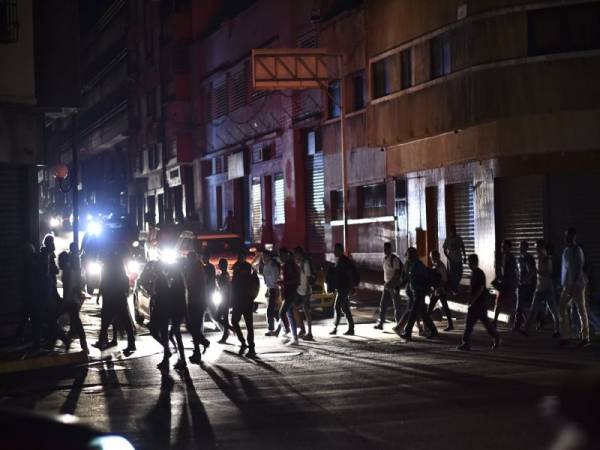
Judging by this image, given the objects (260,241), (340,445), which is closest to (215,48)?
(260,241)

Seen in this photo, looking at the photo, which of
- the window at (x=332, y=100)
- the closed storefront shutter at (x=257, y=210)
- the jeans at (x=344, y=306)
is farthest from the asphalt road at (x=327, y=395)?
the closed storefront shutter at (x=257, y=210)

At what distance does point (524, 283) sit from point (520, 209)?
22.3 ft

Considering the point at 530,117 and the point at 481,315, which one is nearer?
the point at 481,315

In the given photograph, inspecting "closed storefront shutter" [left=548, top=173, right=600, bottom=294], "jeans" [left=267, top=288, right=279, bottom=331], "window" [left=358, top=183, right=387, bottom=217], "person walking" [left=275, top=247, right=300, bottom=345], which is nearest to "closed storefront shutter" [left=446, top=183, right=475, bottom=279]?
"closed storefront shutter" [left=548, top=173, right=600, bottom=294]

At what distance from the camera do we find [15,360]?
16547 mm

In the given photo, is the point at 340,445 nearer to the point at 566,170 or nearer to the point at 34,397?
the point at 34,397

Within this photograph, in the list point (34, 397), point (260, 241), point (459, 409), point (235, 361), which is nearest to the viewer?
point (459, 409)

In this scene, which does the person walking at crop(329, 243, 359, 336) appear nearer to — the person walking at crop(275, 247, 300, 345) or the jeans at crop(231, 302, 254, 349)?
the person walking at crop(275, 247, 300, 345)

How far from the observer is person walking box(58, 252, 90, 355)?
17.9 m

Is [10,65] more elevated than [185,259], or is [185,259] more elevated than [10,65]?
[10,65]

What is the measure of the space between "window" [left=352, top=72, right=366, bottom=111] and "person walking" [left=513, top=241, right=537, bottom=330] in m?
16.6

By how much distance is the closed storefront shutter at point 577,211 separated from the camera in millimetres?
24266

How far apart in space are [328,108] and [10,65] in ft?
55.8

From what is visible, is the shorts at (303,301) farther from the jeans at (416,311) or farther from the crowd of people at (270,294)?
the jeans at (416,311)
